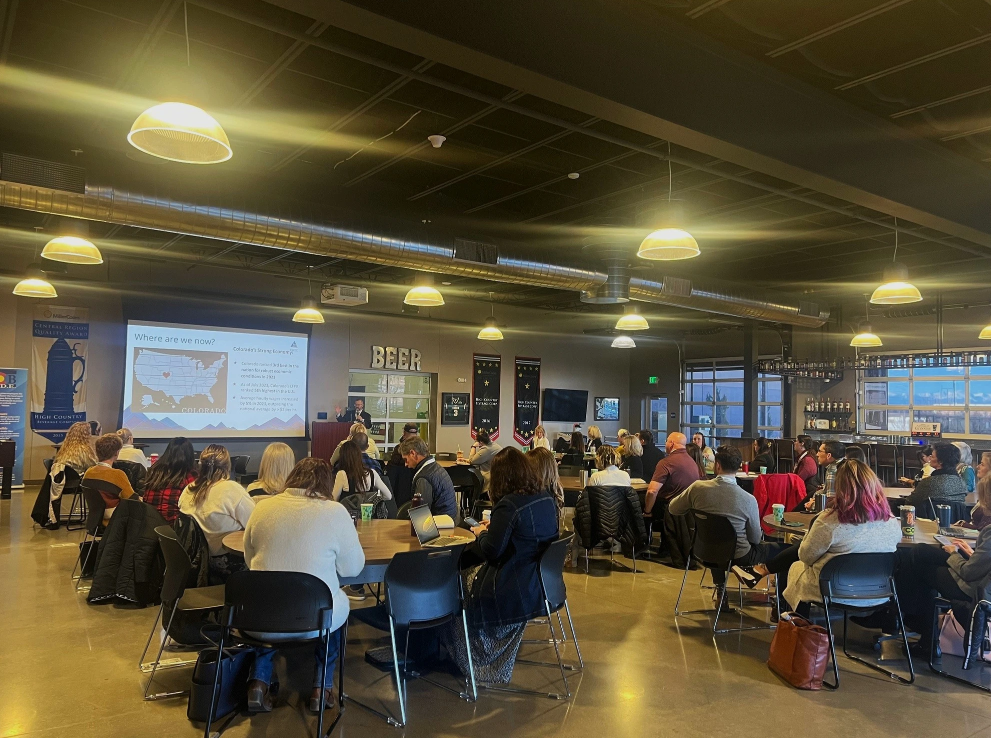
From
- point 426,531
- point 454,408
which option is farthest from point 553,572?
point 454,408

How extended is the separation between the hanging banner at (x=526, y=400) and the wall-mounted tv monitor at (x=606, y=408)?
199 cm

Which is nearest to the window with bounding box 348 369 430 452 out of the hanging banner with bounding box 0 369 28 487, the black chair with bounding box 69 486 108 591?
the hanging banner with bounding box 0 369 28 487

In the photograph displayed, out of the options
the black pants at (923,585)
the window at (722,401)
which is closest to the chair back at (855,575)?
the black pants at (923,585)

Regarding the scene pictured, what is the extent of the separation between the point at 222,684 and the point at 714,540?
323cm

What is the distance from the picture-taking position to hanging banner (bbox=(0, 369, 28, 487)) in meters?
10.1

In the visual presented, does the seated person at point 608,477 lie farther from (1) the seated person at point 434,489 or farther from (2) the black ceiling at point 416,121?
(2) the black ceiling at point 416,121

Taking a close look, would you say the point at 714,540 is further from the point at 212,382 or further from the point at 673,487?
the point at 212,382

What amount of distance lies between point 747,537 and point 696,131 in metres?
2.78

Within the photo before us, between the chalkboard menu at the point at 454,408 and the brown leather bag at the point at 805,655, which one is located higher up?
the chalkboard menu at the point at 454,408

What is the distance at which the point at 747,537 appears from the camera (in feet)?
16.4

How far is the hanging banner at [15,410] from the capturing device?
33.2 ft

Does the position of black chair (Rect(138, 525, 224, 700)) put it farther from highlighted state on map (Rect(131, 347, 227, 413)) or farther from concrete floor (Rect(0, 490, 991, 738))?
highlighted state on map (Rect(131, 347, 227, 413))

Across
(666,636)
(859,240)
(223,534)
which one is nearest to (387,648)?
(223,534)

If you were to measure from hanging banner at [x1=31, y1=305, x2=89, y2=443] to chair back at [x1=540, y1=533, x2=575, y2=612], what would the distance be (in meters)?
9.47
